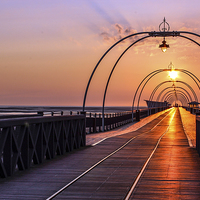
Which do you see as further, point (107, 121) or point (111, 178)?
point (107, 121)

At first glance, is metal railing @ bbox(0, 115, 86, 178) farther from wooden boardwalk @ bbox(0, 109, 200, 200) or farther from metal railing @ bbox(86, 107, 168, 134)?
metal railing @ bbox(86, 107, 168, 134)

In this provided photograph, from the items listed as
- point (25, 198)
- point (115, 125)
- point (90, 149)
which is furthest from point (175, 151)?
point (115, 125)

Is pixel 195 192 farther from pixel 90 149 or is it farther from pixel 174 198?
pixel 90 149

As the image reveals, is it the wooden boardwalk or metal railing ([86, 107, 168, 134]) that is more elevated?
metal railing ([86, 107, 168, 134])

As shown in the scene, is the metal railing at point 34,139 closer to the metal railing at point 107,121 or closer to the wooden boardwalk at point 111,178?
the wooden boardwalk at point 111,178

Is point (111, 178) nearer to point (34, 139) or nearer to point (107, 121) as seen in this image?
point (34, 139)

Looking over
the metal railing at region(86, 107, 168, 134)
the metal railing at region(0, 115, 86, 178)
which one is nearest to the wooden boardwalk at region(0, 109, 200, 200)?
the metal railing at region(0, 115, 86, 178)

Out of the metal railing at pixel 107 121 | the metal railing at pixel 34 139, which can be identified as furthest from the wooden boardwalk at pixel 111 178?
the metal railing at pixel 107 121

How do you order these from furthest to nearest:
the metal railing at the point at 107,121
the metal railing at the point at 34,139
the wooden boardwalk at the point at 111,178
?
the metal railing at the point at 107,121, the metal railing at the point at 34,139, the wooden boardwalk at the point at 111,178

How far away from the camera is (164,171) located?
9.44m

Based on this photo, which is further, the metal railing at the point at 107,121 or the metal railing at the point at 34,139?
the metal railing at the point at 107,121

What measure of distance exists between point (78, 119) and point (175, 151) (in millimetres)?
3962

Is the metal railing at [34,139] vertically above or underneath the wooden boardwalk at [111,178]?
above

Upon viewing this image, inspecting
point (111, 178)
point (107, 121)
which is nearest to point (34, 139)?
point (111, 178)
